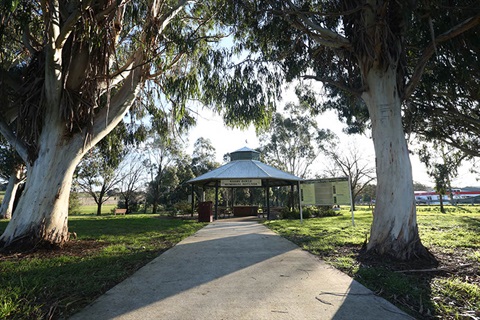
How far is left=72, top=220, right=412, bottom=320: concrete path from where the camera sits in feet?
9.13

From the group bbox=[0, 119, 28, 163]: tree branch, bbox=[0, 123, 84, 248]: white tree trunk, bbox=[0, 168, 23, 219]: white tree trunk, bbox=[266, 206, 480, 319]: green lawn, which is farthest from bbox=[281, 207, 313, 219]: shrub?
bbox=[0, 168, 23, 219]: white tree trunk

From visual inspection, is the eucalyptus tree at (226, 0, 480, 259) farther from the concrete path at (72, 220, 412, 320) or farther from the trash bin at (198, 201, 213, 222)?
the trash bin at (198, 201, 213, 222)

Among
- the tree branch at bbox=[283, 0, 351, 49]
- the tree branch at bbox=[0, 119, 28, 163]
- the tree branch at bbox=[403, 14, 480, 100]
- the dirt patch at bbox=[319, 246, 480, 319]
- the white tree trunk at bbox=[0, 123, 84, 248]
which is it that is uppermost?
the tree branch at bbox=[283, 0, 351, 49]

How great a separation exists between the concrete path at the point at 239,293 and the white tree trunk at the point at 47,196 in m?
3.09

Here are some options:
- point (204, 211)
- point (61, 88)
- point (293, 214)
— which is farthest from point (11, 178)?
point (293, 214)

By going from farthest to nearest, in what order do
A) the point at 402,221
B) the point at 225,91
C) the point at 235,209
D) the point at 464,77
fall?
the point at 235,209 → the point at 225,91 → the point at 464,77 → the point at 402,221

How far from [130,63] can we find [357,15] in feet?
20.8

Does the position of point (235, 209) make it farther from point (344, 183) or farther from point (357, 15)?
point (357, 15)

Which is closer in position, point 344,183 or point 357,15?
point 357,15

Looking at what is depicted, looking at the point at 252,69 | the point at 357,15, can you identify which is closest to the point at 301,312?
the point at 357,15

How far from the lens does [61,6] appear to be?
20.9 feet

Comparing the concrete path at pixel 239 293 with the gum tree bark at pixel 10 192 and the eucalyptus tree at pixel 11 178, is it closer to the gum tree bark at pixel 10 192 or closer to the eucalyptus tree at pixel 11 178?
the eucalyptus tree at pixel 11 178

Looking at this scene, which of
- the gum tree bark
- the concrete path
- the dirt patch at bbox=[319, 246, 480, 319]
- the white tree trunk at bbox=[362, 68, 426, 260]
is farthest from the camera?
the gum tree bark

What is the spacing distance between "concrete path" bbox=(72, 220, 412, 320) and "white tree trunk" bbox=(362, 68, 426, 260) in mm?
1548
